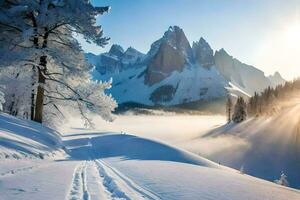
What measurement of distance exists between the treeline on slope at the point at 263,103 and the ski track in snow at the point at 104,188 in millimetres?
106502

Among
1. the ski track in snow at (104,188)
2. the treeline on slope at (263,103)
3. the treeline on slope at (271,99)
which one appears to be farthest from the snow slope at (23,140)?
the treeline on slope at (271,99)

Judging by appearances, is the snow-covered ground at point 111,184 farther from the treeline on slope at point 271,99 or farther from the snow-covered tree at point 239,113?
the treeline on slope at point 271,99

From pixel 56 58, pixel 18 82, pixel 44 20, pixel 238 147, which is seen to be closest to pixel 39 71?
pixel 56 58

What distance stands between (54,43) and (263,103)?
413 feet

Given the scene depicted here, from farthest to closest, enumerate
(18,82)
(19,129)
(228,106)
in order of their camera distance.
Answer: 1. (228,106)
2. (18,82)
3. (19,129)

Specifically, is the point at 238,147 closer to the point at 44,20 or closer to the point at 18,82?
the point at 18,82

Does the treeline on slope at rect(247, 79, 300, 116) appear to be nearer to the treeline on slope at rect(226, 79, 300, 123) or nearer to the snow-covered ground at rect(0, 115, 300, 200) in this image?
the treeline on slope at rect(226, 79, 300, 123)

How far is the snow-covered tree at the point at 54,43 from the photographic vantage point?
20250 millimetres

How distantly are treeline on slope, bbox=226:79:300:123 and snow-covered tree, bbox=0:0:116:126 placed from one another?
96539 mm

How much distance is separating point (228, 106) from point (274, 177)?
72.6 metres

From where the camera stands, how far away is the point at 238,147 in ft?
285

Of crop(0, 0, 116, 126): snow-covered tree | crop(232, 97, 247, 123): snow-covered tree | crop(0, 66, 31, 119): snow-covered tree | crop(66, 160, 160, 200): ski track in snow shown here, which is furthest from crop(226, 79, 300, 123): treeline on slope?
crop(66, 160, 160, 200): ski track in snow

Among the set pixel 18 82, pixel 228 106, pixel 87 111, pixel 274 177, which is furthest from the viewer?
pixel 228 106

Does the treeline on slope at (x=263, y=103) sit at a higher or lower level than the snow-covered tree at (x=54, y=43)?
higher
